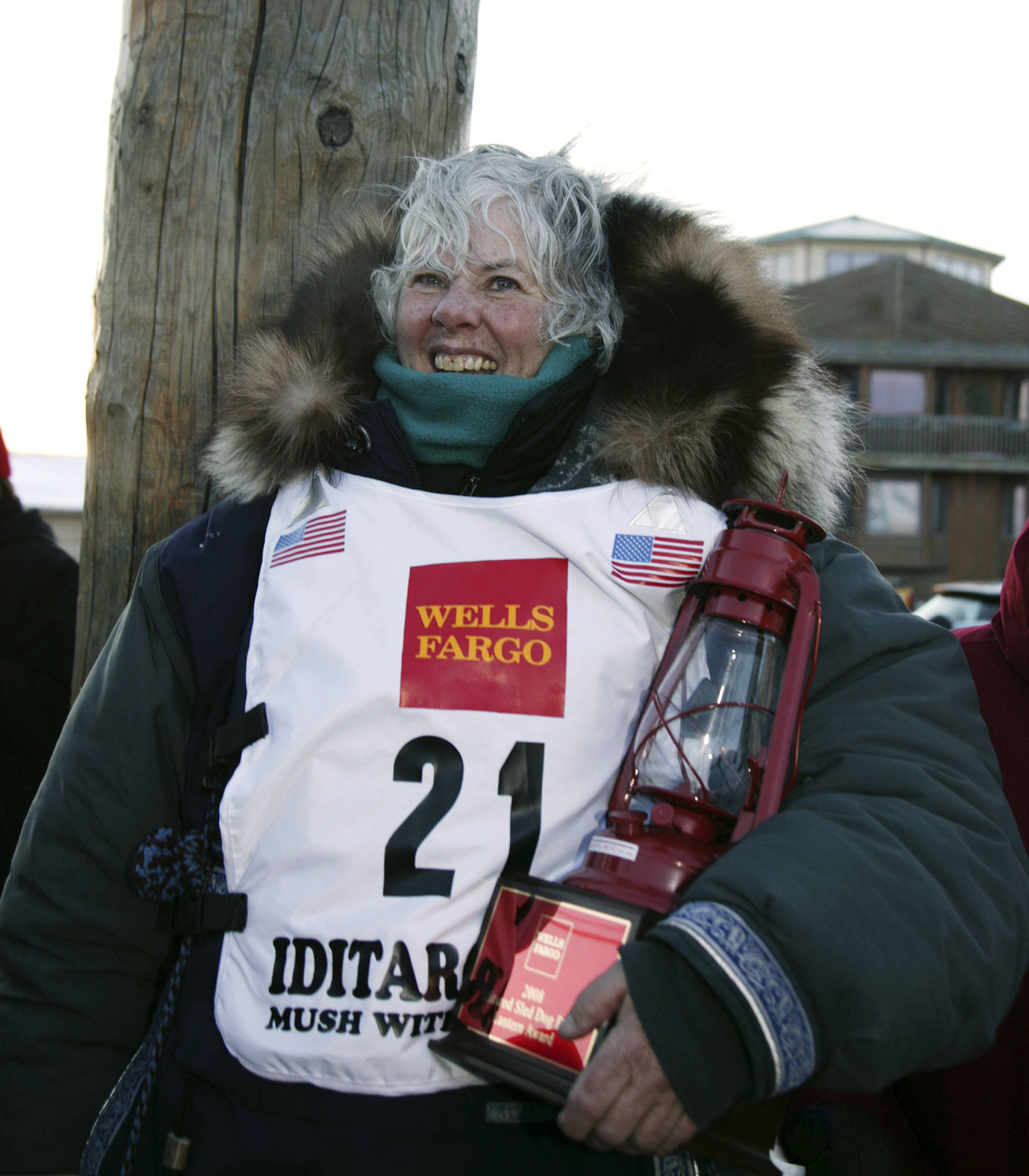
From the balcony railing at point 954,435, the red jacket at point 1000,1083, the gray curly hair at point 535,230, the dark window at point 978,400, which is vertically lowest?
the red jacket at point 1000,1083

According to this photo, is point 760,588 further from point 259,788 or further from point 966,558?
Result: point 966,558

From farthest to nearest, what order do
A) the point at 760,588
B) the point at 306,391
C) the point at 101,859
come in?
the point at 306,391
the point at 101,859
the point at 760,588

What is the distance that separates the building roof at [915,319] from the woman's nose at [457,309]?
27.2 meters

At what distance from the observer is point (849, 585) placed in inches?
62.9

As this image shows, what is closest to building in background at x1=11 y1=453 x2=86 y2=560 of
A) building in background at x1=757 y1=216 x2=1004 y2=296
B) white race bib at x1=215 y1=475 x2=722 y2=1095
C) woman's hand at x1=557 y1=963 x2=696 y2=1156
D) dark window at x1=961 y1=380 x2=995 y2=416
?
white race bib at x1=215 y1=475 x2=722 y2=1095

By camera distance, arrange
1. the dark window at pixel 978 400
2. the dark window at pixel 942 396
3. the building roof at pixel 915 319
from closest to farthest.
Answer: the dark window at pixel 978 400 → the building roof at pixel 915 319 → the dark window at pixel 942 396

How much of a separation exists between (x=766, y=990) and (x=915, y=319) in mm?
30194

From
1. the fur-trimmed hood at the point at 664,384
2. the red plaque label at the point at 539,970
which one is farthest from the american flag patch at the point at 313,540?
the red plaque label at the point at 539,970

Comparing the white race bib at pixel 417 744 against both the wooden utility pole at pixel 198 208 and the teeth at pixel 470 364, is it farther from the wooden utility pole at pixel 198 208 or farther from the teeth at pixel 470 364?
the wooden utility pole at pixel 198 208

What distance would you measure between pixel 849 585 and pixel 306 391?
41.3 inches

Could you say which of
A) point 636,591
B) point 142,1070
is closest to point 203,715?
point 142,1070

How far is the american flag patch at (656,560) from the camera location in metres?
1.59

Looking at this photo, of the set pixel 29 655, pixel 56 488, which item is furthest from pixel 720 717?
pixel 56 488

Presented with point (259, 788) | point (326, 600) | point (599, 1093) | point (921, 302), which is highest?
point (921, 302)
